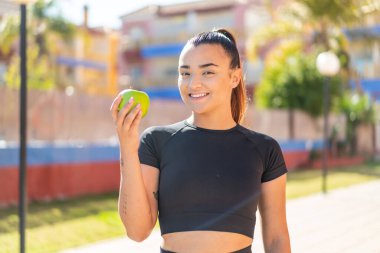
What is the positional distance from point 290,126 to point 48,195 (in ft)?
38.6

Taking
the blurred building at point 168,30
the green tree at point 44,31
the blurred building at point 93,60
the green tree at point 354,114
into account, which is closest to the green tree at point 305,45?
the green tree at point 354,114

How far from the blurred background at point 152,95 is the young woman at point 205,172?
1.14 ft

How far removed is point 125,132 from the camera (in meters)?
2.02

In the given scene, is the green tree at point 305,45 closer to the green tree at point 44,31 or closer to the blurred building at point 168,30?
the green tree at point 44,31

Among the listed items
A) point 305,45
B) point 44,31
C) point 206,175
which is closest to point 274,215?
point 206,175

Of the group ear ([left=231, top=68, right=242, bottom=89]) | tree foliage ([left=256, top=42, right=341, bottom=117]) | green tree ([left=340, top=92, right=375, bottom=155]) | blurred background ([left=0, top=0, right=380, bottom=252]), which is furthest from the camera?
green tree ([left=340, top=92, right=375, bottom=155])

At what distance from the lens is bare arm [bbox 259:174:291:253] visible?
235 cm

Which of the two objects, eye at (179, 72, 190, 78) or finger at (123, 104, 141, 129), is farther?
eye at (179, 72, 190, 78)

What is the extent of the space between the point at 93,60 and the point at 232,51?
4039 centimetres

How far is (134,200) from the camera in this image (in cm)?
211

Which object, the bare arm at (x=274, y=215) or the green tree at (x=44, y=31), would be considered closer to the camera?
the bare arm at (x=274, y=215)

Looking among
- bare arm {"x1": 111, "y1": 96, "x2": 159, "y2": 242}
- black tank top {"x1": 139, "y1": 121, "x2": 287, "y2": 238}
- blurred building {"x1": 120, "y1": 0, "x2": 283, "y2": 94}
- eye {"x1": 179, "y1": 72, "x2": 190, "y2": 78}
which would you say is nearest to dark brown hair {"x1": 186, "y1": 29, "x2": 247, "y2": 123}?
eye {"x1": 179, "y1": 72, "x2": 190, "y2": 78}

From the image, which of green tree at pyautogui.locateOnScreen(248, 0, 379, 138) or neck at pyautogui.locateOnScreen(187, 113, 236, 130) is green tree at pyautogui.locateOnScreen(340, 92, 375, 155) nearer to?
green tree at pyautogui.locateOnScreen(248, 0, 379, 138)

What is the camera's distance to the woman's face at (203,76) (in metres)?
2.26
